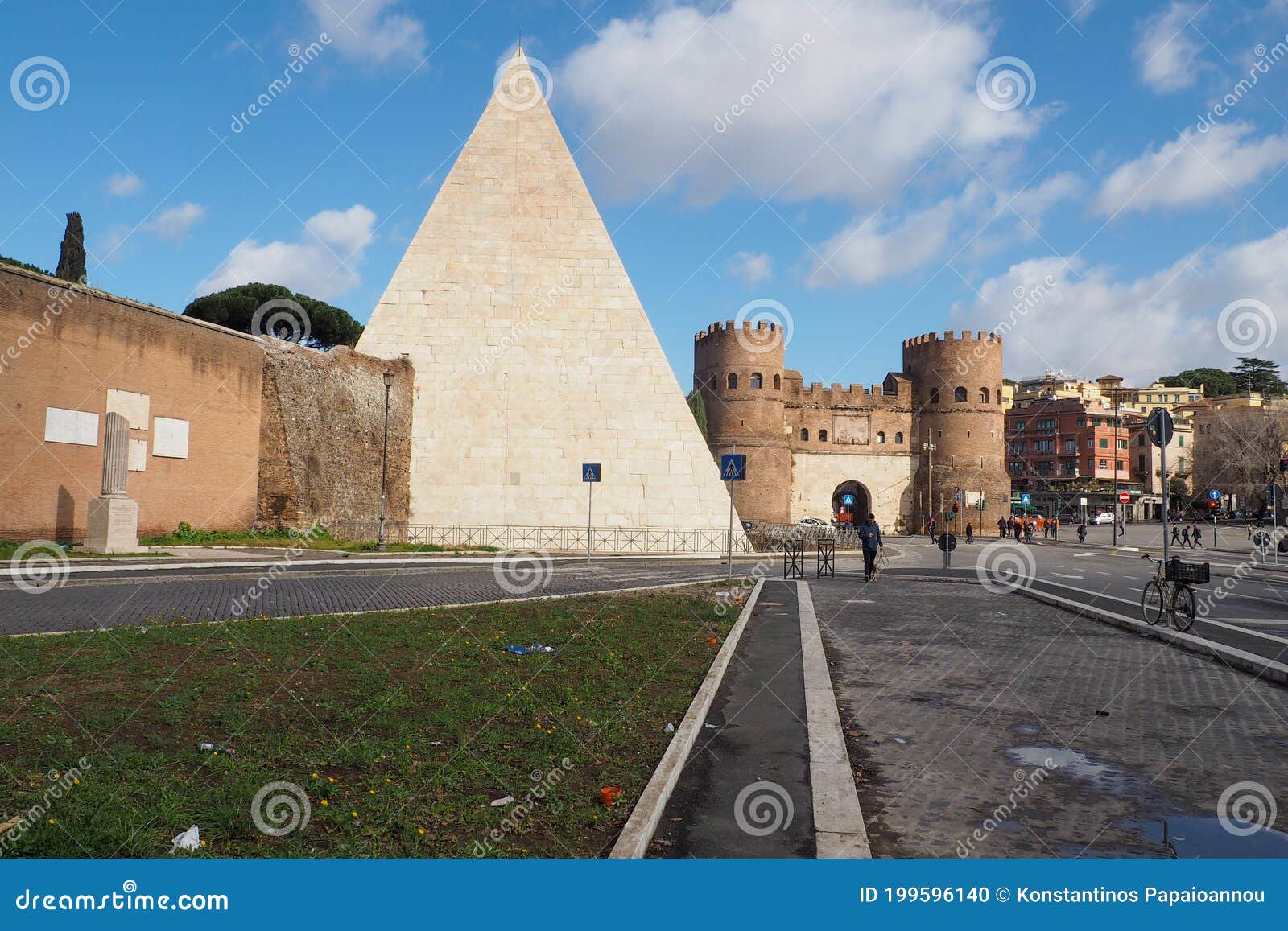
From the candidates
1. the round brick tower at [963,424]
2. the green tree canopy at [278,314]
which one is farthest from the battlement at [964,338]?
the green tree canopy at [278,314]

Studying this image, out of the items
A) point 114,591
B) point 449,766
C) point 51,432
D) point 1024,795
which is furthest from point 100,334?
point 1024,795

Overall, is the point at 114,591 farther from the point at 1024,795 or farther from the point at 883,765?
the point at 1024,795

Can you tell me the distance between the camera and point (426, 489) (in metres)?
29.5

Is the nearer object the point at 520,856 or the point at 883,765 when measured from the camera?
the point at 520,856

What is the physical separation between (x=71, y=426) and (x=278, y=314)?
38.9 meters

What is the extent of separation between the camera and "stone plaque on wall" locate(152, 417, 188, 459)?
21297 millimetres

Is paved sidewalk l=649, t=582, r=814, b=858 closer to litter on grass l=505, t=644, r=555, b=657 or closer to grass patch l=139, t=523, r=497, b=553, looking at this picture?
litter on grass l=505, t=644, r=555, b=657

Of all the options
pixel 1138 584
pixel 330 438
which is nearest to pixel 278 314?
pixel 330 438

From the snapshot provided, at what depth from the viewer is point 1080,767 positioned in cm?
499

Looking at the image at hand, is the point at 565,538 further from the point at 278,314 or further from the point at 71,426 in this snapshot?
the point at 278,314

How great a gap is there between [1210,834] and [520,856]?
2.98 metres

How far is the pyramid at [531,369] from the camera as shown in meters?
29.3

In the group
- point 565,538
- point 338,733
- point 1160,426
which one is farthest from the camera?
point 565,538

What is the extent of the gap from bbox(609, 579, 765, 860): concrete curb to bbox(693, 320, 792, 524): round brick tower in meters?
56.9
